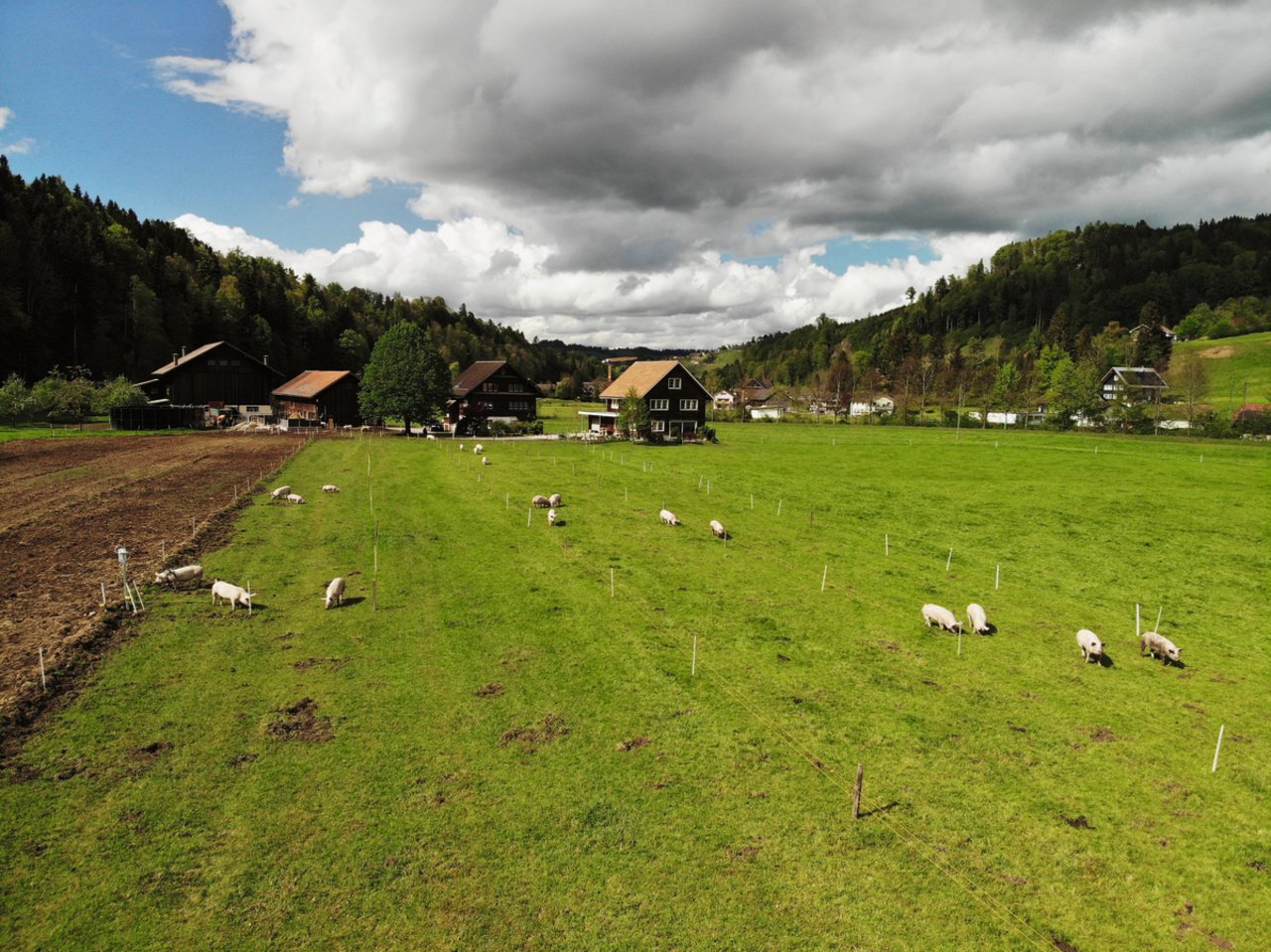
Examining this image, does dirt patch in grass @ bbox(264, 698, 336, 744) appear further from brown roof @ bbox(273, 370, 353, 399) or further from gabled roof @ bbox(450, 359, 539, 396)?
brown roof @ bbox(273, 370, 353, 399)

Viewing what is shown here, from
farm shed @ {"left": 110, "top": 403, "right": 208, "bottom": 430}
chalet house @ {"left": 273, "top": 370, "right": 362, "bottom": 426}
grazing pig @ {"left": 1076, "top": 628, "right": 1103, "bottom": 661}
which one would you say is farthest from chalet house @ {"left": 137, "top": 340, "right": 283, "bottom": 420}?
grazing pig @ {"left": 1076, "top": 628, "right": 1103, "bottom": 661}

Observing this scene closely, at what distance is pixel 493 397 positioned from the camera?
96.4m

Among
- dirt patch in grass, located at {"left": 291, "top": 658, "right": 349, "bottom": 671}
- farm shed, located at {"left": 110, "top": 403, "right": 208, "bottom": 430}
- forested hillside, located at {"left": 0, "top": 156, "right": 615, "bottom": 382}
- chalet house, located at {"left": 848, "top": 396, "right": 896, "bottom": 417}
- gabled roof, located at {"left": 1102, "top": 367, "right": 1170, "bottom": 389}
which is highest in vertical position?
forested hillside, located at {"left": 0, "top": 156, "right": 615, "bottom": 382}

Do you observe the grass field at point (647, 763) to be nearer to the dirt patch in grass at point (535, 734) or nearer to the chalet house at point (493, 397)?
the dirt patch in grass at point (535, 734)

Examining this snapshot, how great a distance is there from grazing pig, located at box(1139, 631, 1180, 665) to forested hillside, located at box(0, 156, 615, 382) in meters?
130

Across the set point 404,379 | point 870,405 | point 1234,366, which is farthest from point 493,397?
point 1234,366

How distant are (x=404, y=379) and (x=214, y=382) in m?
37.8

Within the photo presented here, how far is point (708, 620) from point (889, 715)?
6562mm

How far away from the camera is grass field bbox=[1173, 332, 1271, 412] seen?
12125 cm

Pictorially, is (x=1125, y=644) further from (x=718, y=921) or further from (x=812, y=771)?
(x=718, y=921)

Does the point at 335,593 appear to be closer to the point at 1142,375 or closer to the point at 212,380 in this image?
the point at 212,380

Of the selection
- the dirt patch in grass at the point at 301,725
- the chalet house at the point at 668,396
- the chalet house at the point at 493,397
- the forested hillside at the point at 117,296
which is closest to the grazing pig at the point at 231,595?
the dirt patch in grass at the point at 301,725

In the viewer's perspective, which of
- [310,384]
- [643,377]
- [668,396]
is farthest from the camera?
[310,384]

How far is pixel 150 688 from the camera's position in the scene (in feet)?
49.3
